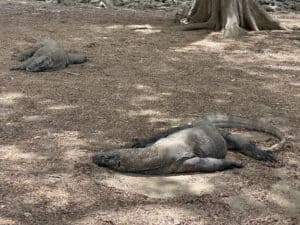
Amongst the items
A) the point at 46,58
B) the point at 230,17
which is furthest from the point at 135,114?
the point at 230,17

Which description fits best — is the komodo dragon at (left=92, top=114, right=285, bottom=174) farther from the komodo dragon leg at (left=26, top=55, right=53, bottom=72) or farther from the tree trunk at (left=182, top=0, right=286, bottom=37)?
the tree trunk at (left=182, top=0, right=286, bottom=37)

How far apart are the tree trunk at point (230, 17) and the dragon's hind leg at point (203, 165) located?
6074mm

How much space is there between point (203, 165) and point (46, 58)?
383 cm

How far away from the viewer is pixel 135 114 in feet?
19.2

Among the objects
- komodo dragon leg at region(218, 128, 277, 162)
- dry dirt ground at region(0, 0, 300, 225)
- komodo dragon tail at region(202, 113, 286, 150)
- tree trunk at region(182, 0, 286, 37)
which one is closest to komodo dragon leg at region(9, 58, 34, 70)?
dry dirt ground at region(0, 0, 300, 225)

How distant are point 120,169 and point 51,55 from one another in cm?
372

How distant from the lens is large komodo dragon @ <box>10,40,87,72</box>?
756cm

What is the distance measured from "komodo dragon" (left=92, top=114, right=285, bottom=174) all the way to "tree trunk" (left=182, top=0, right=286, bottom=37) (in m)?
5.73

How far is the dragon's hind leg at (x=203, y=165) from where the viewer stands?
14.3ft

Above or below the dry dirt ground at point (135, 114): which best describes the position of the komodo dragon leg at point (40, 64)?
above

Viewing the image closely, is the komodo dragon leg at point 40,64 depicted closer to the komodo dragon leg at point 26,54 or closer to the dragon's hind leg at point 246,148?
the komodo dragon leg at point 26,54

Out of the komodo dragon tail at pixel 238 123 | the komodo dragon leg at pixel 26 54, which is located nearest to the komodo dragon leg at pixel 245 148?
the komodo dragon tail at pixel 238 123

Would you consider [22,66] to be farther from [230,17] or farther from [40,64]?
[230,17]

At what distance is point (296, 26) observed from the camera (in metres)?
11.7
